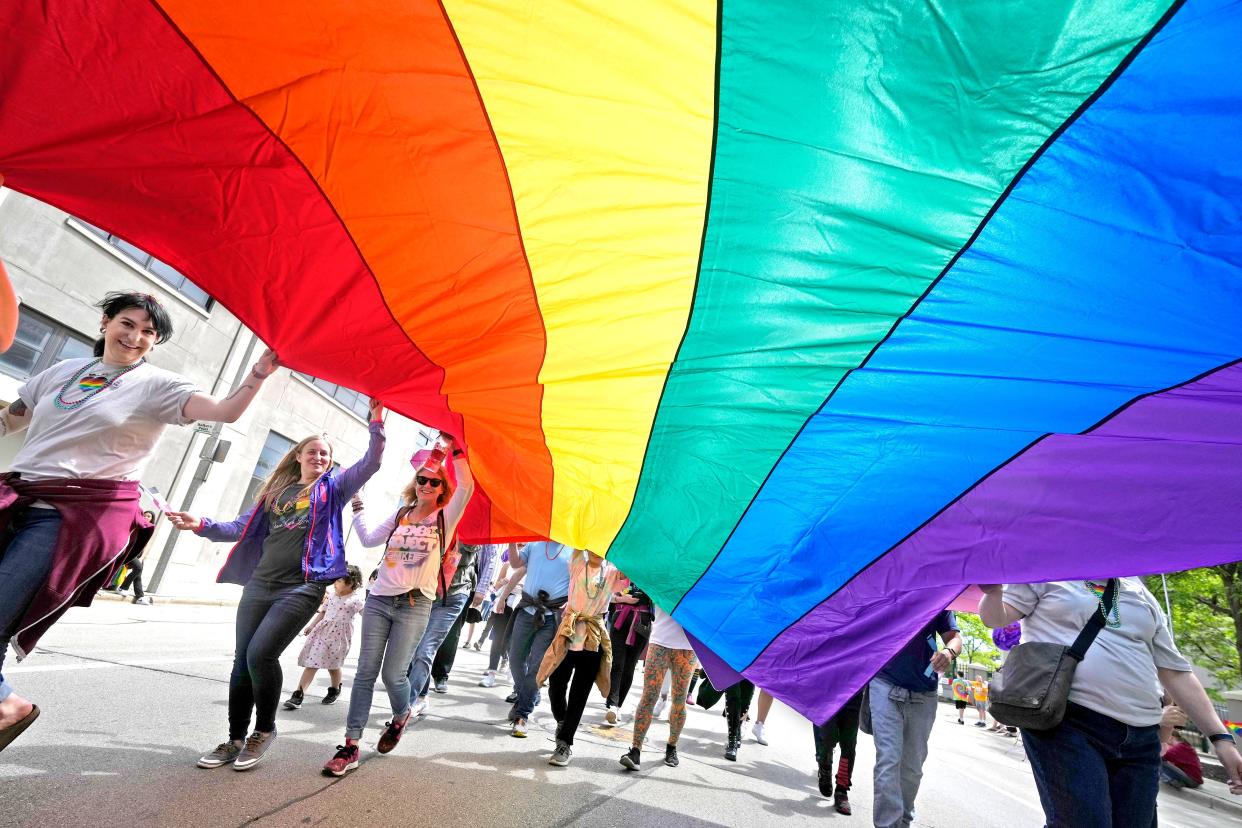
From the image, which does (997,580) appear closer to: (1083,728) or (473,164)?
(1083,728)

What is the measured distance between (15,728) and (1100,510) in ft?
14.9

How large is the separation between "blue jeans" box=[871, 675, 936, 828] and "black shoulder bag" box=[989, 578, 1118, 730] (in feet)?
5.51

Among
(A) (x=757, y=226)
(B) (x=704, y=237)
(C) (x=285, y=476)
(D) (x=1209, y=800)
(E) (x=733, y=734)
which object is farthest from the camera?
(D) (x=1209, y=800)

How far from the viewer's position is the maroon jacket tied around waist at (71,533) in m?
2.55

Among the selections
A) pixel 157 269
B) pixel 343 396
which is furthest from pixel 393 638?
pixel 343 396

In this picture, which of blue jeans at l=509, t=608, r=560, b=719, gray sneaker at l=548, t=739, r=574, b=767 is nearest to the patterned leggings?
gray sneaker at l=548, t=739, r=574, b=767

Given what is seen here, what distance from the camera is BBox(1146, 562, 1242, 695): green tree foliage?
61.0 ft

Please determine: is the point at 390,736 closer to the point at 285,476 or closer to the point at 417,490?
the point at 417,490

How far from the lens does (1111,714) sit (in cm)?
279

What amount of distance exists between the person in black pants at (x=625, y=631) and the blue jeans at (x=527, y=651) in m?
1.26

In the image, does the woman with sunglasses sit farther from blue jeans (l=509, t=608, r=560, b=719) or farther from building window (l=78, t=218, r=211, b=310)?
building window (l=78, t=218, r=211, b=310)

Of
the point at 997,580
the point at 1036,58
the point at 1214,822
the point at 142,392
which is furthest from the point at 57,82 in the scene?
the point at 1214,822

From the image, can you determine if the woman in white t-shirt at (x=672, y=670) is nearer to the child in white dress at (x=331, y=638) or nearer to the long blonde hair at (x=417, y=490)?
the long blonde hair at (x=417, y=490)

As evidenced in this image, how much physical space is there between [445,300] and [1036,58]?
2.22 m
